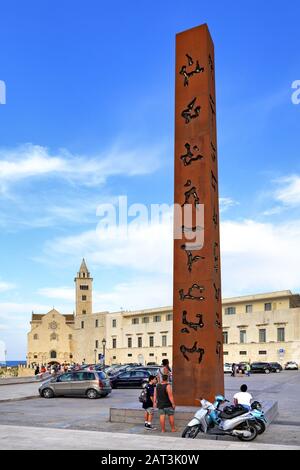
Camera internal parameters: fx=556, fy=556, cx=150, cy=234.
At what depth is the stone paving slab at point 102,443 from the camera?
1071cm

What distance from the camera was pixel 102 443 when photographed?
11.2 m

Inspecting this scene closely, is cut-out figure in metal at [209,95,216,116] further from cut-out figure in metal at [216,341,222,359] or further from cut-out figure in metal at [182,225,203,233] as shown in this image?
cut-out figure in metal at [216,341,222,359]

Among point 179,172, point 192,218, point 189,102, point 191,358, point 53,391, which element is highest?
point 189,102

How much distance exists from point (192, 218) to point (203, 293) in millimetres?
2196

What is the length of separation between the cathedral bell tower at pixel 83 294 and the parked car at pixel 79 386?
11415cm

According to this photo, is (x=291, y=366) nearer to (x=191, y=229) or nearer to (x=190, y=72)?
(x=191, y=229)

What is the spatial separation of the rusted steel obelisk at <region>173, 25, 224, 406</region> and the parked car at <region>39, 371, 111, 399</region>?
1259cm

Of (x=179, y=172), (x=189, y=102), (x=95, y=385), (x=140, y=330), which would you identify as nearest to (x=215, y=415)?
(x=179, y=172)

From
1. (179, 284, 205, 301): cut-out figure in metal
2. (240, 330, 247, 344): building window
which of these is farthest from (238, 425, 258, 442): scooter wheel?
(240, 330, 247, 344): building window

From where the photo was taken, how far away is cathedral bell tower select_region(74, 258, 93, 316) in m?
143

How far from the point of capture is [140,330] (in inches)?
3802

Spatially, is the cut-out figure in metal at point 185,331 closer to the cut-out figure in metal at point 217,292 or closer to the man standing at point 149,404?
the cut-out figure in metal at point 217,292
